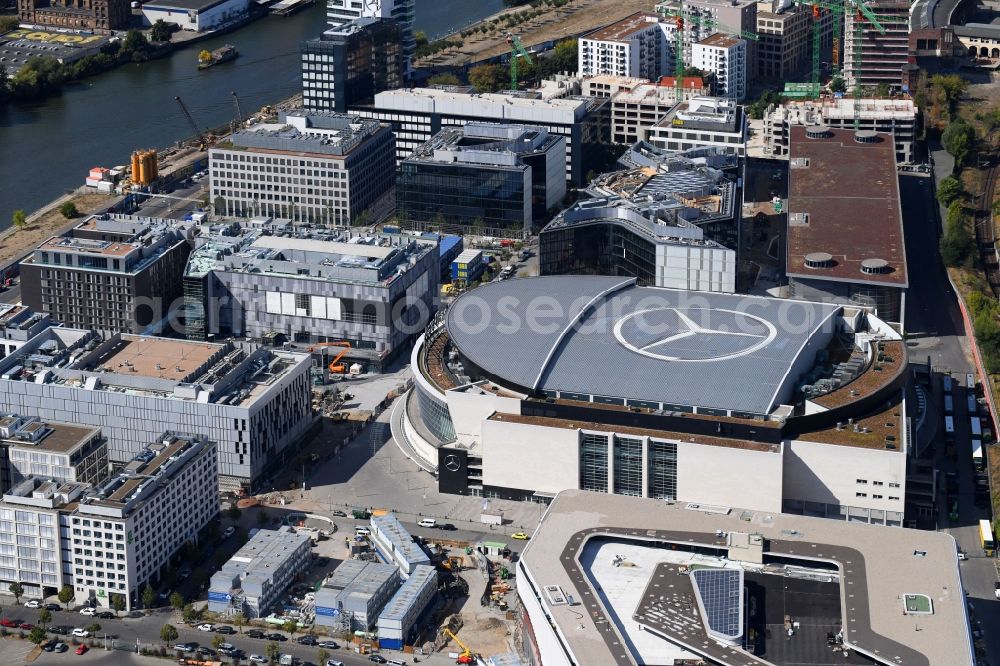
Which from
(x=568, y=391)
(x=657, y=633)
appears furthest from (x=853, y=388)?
(x=657, y=633)

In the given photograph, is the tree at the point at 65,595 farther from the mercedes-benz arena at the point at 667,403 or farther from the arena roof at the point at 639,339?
the arena roof at the point at 639,339

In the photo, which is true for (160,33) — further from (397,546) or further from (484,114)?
(397,546)

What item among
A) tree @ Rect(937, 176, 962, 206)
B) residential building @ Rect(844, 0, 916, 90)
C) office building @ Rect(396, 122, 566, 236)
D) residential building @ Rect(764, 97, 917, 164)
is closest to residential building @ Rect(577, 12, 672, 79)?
residential building @ Rect(764, 97, 917, 164)

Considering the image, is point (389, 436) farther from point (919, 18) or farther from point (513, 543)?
point (919, 18)

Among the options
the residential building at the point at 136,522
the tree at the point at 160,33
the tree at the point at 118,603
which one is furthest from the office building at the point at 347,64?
the tree at the point at 118,603

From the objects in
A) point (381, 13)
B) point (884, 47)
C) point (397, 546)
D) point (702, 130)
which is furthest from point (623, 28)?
point (397, 546)

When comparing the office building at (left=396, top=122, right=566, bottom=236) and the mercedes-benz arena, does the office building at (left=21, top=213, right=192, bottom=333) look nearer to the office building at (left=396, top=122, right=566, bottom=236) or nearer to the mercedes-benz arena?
the mercedes-benz arena
